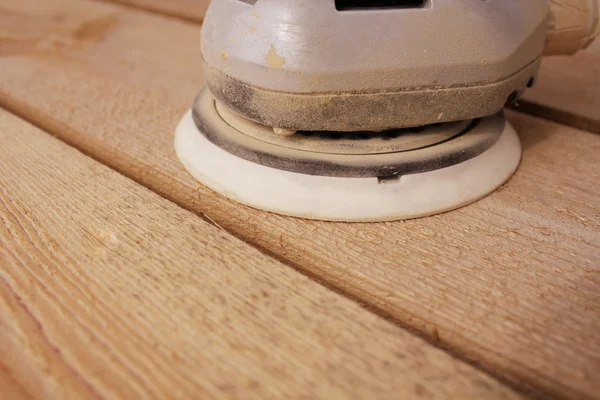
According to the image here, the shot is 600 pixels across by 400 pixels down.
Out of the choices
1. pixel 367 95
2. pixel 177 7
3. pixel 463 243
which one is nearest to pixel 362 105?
pixel 367 95

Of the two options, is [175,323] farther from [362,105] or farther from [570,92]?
[570,92]

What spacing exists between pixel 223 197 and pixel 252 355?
192mm

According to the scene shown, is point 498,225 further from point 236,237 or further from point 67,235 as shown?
point 67,235

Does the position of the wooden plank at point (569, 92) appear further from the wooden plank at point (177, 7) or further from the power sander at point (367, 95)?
the wooden plank at point (177, 7)

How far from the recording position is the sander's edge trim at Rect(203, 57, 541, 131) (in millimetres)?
408

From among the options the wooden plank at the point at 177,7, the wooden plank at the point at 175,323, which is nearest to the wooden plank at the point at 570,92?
the wooden plank at the point at 175,323

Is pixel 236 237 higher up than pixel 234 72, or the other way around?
pixel 234 72

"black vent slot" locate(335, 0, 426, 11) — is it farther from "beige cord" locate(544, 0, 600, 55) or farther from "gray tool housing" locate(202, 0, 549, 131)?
"beige cord" locate(544, 0, 600, 55)

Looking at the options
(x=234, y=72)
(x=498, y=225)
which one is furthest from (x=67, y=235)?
(x=498, y=225)

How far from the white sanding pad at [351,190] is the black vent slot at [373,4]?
138 millimetres

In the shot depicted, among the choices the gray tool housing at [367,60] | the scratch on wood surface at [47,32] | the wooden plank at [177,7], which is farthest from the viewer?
the wooden plank at [177,7]

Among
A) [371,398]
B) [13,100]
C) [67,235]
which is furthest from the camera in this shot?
[13,100]

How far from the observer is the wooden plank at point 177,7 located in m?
0.99

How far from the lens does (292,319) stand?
330mm
